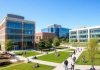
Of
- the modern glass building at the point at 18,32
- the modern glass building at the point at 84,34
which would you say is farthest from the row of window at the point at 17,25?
the modern glass building at the point at 84,34

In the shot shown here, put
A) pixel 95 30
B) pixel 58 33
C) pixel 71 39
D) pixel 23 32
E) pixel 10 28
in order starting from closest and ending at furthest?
1. pixel 10 28
2. pixel 23 32
3. pixel 95 30
4. pixel 71 39
5. pixel 58 33

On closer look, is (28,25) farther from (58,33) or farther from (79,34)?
(58,33)

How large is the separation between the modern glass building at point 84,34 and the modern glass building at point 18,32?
40.4 meters

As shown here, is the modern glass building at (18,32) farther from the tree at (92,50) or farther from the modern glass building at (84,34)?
the tree at (92,50)

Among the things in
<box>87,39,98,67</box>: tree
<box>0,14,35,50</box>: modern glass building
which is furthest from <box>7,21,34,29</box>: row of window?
<box>87,39,98,67</box>: tree

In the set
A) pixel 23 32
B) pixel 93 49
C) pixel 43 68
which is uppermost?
pixel 23 32

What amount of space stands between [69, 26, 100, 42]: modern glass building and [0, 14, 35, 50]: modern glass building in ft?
133

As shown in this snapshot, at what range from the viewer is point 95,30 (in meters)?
103

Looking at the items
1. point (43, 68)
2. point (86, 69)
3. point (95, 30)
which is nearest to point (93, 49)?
point (86, 69)

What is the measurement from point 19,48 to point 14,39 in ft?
17.3

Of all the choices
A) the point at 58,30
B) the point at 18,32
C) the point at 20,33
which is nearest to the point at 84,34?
the point at 20,33

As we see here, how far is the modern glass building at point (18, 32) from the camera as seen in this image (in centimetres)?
8006

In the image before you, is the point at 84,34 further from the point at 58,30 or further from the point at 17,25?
the point at 58,30

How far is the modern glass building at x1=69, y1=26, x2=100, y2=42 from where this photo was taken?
102 meters
